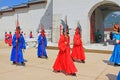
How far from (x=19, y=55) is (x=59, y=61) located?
94.4 inches

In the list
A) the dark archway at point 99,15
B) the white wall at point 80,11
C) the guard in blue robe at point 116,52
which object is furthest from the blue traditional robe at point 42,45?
the dark archway at point 99,15

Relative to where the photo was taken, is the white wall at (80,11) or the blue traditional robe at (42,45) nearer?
the blue traditional robe at (42,45)

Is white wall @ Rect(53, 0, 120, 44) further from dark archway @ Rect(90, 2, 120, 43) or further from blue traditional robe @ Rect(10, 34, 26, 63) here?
blue traditional robe @ Rect(10, 34, 26, 63)

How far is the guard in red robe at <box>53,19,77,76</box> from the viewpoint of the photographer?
8.98 m

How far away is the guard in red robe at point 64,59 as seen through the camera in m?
8.98

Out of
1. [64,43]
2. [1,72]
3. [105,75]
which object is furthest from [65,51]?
[1,72]

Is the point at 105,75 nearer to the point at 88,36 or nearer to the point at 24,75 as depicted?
the point at 24,75

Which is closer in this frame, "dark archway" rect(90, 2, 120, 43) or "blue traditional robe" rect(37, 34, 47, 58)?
"blue traditional robe" rect(37, 34, 47, 58)

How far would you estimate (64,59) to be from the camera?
925 centimetres

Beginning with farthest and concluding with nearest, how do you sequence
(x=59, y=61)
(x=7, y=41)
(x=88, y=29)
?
1. (x=7, y=41)
2. (x=88, y=29)
3. (x=59, y=61)

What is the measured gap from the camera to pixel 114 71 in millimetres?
10031

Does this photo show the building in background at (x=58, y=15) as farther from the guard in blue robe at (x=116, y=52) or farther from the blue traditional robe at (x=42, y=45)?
the guard in blue robe at (x=116, y=52)

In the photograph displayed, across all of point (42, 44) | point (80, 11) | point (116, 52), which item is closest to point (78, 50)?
point (116, 52)

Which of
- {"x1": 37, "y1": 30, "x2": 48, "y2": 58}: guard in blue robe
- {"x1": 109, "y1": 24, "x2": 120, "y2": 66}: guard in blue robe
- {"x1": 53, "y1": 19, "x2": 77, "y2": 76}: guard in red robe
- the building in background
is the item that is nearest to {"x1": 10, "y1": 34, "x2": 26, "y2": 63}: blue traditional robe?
{"x1": 53, "y1": 19, "x2": 77, "y2": 76}: guard in red robe
